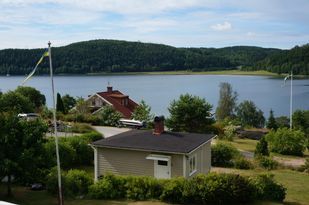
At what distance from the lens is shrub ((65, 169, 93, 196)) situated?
59.7ft

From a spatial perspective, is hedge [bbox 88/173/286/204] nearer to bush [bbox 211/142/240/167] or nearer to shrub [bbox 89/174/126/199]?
shrub [bbox 89/174/126/199]

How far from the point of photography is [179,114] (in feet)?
131

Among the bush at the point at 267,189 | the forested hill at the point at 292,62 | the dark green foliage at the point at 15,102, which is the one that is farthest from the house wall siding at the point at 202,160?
the forested hill at the point at 292,62

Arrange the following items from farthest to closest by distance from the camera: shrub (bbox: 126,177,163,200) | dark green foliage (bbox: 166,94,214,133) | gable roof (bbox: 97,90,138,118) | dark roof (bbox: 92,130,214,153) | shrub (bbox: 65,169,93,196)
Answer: gable roof (bbox: 97,90,138,118), dark green foliage (bbox: 166,94,214,133), dark roof (bbox: 92,130,214,153), shrub (bbox: 65,169,93,196), shrub (bbox: 126,177,163,200)

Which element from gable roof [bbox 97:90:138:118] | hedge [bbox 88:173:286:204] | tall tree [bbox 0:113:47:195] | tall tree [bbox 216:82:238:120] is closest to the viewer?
tall tree [bbox 0:113:47:195]

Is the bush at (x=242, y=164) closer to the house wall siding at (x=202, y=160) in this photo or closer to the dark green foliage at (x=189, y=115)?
the house wall siding at (x=202, y=160)

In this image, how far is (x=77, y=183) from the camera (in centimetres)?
1838

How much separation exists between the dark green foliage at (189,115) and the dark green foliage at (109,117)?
8.74 m

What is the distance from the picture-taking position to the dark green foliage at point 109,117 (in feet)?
155

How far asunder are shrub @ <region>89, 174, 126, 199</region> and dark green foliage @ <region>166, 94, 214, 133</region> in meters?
21.7

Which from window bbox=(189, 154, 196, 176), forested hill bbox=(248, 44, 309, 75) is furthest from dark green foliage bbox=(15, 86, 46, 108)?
forested hill bbox=(248, 44, 309, 75)

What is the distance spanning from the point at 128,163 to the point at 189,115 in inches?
750

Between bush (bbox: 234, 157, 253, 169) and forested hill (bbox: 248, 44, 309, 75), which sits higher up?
forested hill (bbox: 248, 44, 309, 75)

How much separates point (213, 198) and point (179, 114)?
23.0 meters
